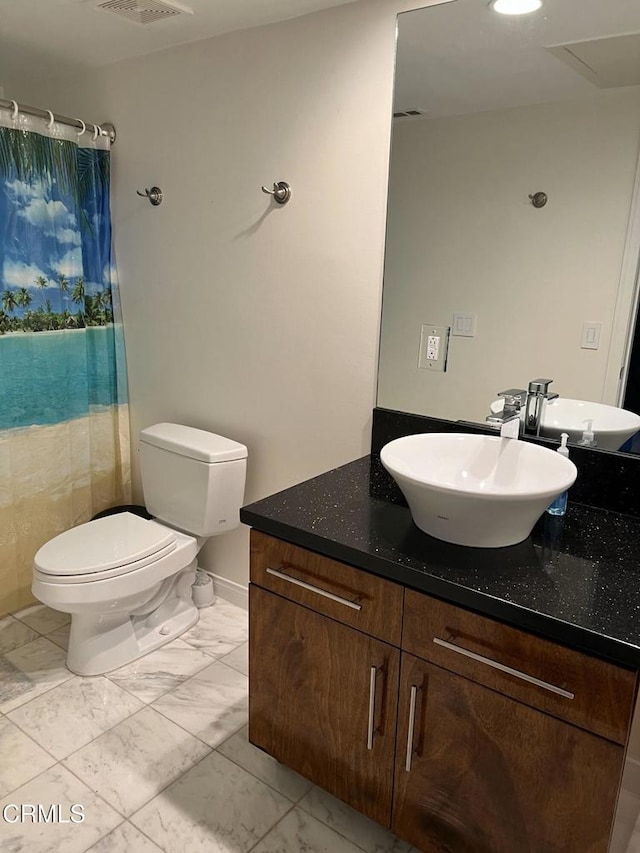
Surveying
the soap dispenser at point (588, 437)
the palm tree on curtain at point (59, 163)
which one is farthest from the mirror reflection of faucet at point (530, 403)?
the palm tree on curtain at point (59, 163)

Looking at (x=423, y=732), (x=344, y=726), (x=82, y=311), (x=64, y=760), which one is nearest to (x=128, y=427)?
(x=82, y=311)

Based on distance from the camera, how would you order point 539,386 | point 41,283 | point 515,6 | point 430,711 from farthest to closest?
point 41,283
point 539,386
point 515,6
point 430,711

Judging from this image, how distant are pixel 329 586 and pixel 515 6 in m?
1.54

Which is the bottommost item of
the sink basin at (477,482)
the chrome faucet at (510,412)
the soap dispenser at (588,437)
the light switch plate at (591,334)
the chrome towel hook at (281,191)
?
the sink basin at (477,482)

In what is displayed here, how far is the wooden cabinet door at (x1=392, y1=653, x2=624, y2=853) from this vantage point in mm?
1194

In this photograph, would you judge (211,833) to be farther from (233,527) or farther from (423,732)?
(233,527)

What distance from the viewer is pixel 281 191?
7.04 feet

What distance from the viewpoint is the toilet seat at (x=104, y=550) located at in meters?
2.08

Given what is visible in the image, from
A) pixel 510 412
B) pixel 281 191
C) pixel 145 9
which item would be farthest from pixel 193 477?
pixel 145 9

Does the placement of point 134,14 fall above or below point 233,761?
above

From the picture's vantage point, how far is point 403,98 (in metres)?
1.85

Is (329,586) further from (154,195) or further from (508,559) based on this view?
(154,195)

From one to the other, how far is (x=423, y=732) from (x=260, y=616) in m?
0.49

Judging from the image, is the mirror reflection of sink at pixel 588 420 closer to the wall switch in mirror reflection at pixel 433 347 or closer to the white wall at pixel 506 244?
the white wall at pixel 506 244
